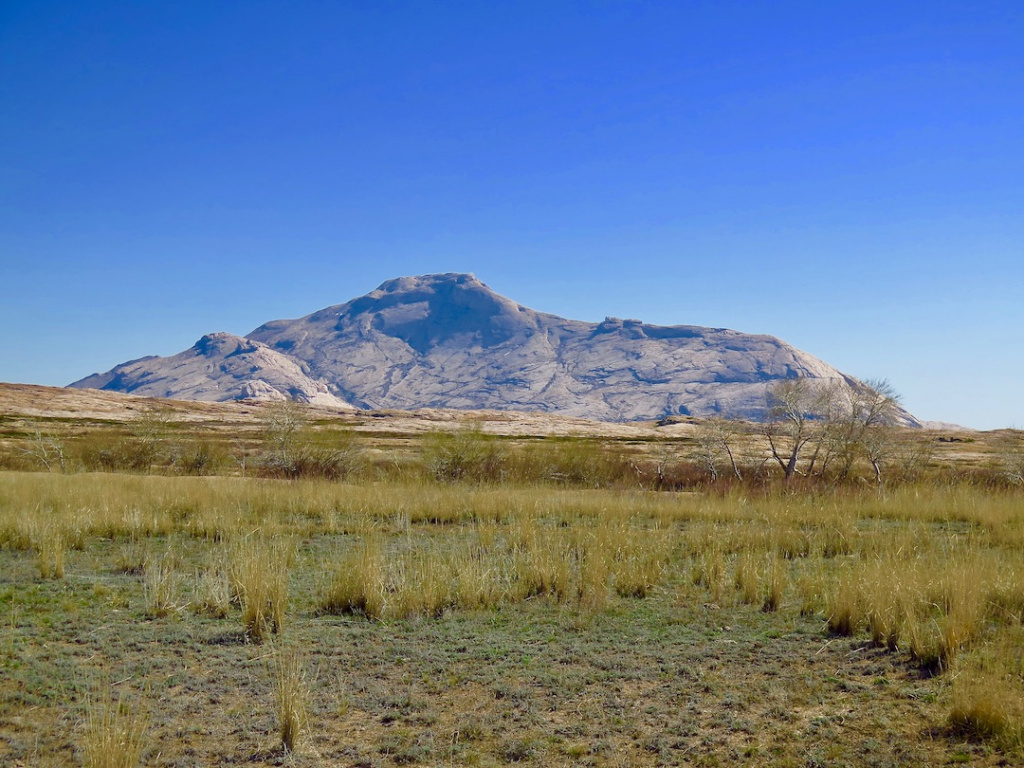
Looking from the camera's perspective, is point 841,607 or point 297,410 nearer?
point 841,607

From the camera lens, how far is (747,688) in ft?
19.3

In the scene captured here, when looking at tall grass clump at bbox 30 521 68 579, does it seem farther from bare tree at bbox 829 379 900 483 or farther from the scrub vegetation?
bare tree at bbox 829 379 900 483

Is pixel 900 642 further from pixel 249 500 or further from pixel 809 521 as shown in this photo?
pixel 249 500

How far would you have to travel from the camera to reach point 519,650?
6895 mm

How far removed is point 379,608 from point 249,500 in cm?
949

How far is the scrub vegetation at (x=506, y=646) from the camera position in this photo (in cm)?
484

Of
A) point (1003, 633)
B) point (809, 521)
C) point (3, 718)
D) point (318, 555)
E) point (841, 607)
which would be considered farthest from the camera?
point (809, 521)

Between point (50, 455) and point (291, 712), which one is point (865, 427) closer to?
point (291, 712)

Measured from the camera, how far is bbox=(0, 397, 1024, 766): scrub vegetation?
191 inches

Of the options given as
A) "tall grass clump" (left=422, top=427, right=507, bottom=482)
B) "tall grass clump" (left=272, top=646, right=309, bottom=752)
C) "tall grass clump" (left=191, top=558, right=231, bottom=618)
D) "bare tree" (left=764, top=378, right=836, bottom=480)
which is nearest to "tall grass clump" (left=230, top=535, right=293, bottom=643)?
"tall grass clump" (left=191, top=558, right=231, bottom=618)

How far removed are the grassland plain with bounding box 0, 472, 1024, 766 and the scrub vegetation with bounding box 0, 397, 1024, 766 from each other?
1.1 inches

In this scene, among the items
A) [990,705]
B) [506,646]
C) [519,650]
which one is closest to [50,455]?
[506,646]

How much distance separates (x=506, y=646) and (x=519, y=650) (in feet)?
0.51

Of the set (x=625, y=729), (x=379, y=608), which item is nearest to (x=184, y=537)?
(x=379, y=608)
